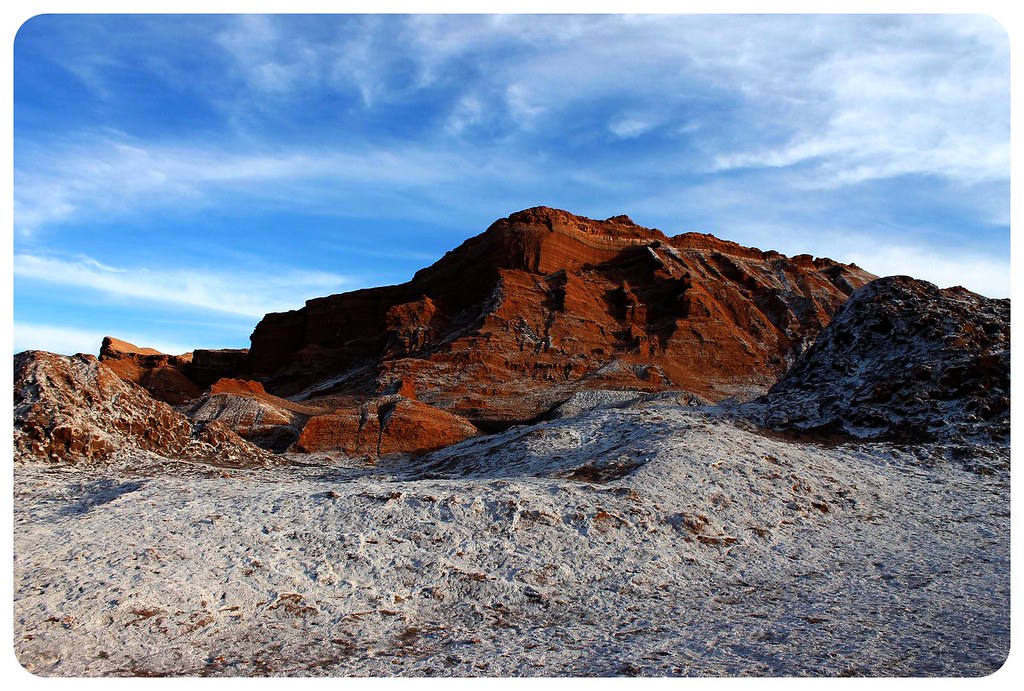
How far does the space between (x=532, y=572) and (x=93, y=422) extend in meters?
14.4

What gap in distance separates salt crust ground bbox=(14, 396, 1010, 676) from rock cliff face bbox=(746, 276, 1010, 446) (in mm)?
3894

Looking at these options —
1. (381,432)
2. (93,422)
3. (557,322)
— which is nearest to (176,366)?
(557,322)

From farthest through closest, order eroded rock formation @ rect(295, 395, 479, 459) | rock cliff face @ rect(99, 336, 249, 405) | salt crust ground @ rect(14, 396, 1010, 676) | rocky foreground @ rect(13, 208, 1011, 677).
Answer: rock cliff face @ rect(99, 336, 249, 405) < eroded rock formation @ rect(295, 395, 479, 459) < rocky foreground @ rect(13, 208, 1011, 677) < salt crust ground @ rect(14, 396, 1010, 676)

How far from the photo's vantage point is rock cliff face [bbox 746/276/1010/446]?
2064cm

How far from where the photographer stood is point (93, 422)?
19703 millimetres

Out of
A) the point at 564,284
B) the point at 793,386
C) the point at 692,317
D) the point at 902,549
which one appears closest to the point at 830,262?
the point at 692,317

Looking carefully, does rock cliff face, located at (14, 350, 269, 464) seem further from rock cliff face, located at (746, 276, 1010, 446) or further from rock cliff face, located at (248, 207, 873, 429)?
rock cliff face, located at (248, 207, 873, 429)

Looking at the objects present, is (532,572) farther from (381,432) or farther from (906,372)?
(381,432)

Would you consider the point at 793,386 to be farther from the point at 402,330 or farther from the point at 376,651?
the point at 402,330

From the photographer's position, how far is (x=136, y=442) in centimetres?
2005

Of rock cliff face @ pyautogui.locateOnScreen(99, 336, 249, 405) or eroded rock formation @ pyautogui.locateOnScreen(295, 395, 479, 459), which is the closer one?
eroded rock formation @ pyautogui.locateOnScreen(295, 395, 479, 459)

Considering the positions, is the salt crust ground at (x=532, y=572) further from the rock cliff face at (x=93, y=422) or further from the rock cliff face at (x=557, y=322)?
the rock cliff face at (x=557, y=322)

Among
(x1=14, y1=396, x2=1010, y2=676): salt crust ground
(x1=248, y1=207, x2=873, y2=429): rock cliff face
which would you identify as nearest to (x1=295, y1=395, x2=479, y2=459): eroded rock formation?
(x1=248, y1=207, x2=873, y2=429): rock cliff face

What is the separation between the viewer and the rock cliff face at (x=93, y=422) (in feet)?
60.3
